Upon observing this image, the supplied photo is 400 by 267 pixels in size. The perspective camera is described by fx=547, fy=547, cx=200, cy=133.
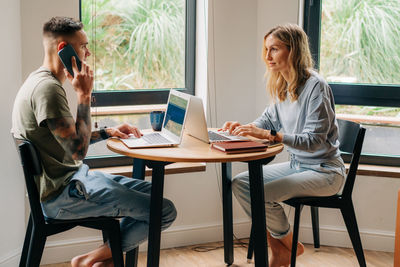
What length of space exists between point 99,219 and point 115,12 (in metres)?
1.49

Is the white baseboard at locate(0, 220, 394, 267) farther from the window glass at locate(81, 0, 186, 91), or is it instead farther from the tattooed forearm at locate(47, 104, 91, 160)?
the tattooed forearm at locate(47, 104, 91, 160)

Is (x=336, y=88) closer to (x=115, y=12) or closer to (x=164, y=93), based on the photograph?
(x=164, y=93)

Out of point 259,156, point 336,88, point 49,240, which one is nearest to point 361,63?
point 336,88

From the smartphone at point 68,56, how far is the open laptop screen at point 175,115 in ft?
1.74

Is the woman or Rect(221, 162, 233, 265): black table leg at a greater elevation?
the woman

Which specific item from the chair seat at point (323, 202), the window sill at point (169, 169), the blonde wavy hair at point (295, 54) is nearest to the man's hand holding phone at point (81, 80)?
the window sill at point (169, 169)

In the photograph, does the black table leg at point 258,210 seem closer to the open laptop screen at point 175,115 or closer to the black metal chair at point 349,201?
the black metal chair at point 349,201

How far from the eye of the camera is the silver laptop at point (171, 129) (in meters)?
2.55

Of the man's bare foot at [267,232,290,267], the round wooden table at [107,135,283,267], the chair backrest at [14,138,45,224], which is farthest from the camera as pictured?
the man's bare foot at [267,232,290,267]

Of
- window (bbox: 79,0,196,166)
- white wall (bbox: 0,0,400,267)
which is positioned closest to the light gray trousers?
white wall (bbox: 0,0,400,267)

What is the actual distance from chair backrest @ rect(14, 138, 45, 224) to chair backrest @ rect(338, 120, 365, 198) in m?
1.50

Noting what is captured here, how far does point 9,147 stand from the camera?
286cm

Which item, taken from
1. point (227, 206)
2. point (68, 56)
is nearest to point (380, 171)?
point (227, 206)

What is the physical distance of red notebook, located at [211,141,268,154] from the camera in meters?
2.42
